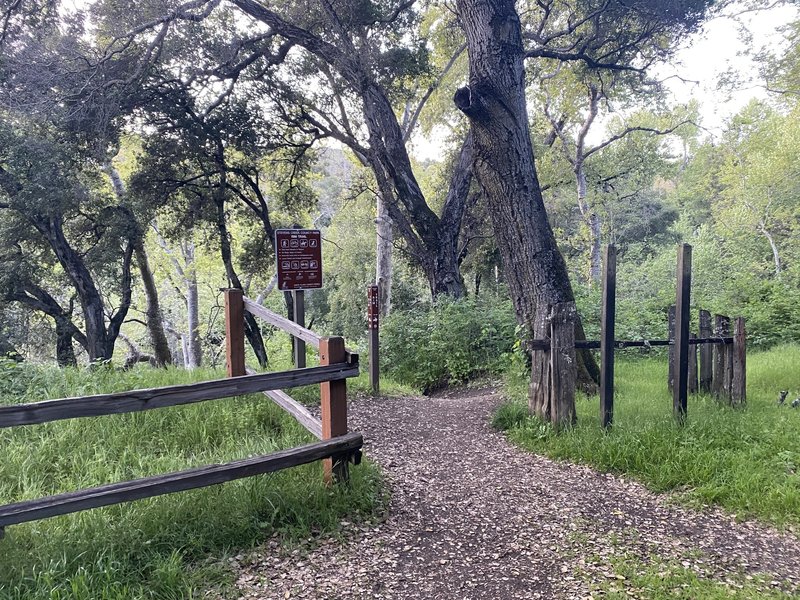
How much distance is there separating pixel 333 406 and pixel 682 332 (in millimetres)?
3728

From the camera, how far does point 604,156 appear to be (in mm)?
22234

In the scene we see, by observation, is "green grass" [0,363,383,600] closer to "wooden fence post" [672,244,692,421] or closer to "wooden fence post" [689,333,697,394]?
"wooden fence post" [672,244,692,421]

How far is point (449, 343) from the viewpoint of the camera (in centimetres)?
992

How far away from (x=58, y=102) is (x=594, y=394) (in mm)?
11422

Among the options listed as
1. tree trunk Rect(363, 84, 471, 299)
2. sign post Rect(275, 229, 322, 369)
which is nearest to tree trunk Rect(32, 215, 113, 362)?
tree trunk Rect(363, 84, 471, 299)

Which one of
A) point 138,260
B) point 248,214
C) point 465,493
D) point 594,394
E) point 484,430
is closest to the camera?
point 465,493

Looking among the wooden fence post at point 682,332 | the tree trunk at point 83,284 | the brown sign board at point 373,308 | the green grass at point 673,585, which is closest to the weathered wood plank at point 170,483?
the green grass at point 673,585

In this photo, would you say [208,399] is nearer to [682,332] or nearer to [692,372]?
[682,332]

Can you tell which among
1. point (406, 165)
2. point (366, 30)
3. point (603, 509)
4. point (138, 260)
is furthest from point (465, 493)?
point (138, 260)

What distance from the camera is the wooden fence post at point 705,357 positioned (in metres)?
5.92

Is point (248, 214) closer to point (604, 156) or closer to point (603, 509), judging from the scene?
point (603, 509)

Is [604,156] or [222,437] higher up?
[604,156]

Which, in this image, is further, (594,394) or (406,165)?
(406,165)

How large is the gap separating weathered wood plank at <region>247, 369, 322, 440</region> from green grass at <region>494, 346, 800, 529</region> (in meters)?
2.35
